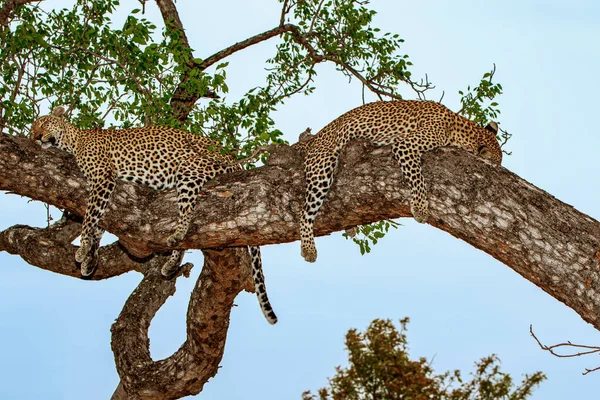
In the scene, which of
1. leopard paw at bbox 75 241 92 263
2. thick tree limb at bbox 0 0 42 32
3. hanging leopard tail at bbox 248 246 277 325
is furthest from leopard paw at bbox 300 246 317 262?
thick tree limb at bbox 0 0 42 32

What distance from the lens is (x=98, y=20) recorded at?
13.0 m

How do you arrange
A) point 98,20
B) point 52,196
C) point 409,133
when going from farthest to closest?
point 98,20
point 52,196
point 409,133

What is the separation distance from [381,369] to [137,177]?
3937 millimetres

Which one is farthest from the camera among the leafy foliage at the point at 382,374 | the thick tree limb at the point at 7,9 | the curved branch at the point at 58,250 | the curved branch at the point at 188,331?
the thick tree limb at the point at 7,9

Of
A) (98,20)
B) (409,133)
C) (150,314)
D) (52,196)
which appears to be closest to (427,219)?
(409,133)

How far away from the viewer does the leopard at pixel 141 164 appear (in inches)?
348

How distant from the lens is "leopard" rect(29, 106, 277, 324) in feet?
29.0

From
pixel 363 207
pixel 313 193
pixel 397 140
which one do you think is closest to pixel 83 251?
pixel 313 193

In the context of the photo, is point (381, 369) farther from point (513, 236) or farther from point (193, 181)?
point (193, 181)

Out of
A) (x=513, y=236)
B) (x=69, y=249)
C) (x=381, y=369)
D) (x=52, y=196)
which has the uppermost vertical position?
(x=69, y=249)

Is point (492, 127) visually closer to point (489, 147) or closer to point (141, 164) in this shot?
point (489, 147)

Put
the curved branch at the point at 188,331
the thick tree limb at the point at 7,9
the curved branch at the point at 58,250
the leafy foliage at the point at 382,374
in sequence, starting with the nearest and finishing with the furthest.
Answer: the leafy foliage at the point at 382,374 → the curved branch at the point at 188,331 → the curved branch at the point at 58,250 → the thick tree limb at the point at 7,9

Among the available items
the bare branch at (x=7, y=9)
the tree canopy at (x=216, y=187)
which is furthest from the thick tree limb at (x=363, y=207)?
the bare branch at (x=7, y=9)

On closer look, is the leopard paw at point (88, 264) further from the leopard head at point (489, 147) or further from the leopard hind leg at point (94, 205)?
the leopard head at point (489, 147)
